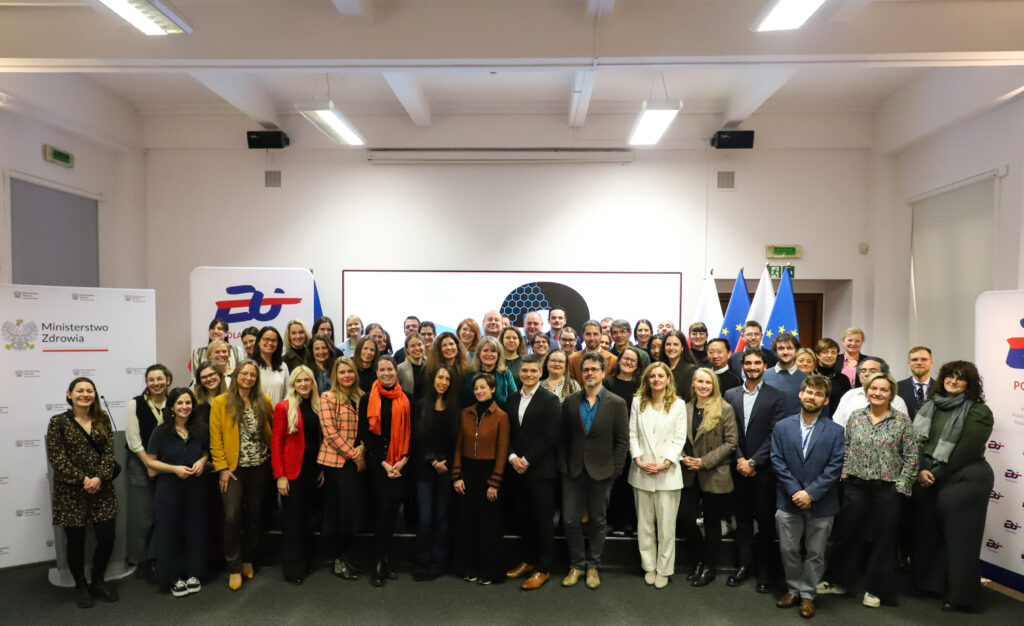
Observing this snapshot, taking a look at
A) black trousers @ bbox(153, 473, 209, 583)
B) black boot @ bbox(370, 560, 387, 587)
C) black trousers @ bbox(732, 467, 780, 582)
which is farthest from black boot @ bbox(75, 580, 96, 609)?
black trousers @ bbox(732, 467, 780, 582)

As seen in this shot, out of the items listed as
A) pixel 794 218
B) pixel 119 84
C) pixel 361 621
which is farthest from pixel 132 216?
pixel 794 218

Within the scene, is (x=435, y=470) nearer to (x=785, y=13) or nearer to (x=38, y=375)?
(x=38, y=375)

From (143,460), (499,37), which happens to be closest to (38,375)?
(143,460)

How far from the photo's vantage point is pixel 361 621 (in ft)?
12.0

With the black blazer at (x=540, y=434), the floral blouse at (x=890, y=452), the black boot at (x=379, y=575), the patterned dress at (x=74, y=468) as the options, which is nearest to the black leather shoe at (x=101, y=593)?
the patterned dress at (x=74, y=468)

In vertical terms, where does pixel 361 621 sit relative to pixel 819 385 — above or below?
below

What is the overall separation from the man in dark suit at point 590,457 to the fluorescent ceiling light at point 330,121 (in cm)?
354

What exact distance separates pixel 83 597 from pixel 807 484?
16.0 feet

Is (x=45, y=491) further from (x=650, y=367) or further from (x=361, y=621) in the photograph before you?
(x=650, y=367)

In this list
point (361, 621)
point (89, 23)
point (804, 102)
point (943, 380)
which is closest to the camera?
point (361, 621)

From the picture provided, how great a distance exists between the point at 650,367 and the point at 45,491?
4708 millimetres

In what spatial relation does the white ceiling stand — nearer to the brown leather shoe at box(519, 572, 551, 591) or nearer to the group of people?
the group of people

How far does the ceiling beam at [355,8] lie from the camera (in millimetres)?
3959

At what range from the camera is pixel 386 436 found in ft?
13.2
